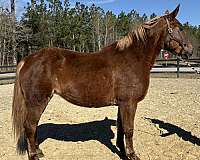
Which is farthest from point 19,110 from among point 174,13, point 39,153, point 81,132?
point 174,13

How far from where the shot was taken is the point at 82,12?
58906 millimetres

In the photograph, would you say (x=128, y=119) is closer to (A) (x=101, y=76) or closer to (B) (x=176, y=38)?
(A) (x=101, y=76)

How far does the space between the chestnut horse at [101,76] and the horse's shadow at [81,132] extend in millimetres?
1090

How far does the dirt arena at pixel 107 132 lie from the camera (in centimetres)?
547

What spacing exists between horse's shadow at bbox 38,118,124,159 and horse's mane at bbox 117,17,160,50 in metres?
1.86

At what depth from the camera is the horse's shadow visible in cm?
629

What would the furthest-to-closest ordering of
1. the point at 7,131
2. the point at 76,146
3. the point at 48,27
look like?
the point at 48,27 → the point at 7,131 → the point at 76,146

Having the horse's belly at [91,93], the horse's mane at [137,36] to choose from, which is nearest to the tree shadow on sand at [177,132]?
the horse's belly at [91,93]

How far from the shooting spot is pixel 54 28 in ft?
153

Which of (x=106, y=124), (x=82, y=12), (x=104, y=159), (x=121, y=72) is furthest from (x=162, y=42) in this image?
(x=82, y=12)

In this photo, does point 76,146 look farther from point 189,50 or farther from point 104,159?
point 189,50

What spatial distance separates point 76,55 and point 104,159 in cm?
175

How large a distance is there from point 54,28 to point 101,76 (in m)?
42.7

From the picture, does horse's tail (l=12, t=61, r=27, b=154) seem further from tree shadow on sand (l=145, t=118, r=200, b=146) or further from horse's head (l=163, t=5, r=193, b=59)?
tree shadow on sand (l=145, t=118, r=200, b=146)
